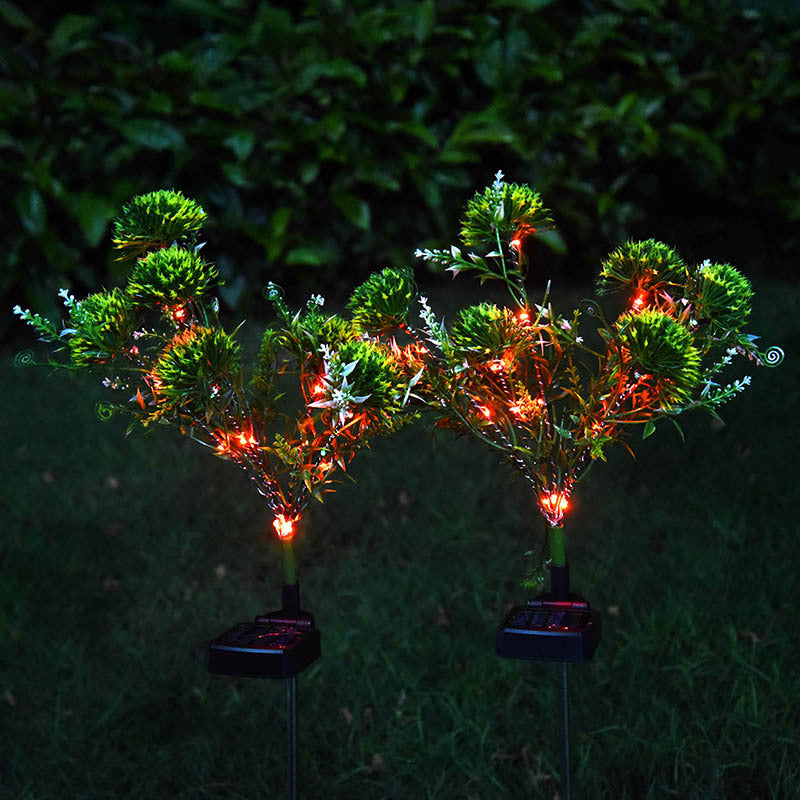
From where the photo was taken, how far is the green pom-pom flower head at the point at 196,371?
5.45 ft

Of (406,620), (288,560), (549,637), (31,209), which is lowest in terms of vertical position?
(406,620)

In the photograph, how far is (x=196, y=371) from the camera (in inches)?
65.5

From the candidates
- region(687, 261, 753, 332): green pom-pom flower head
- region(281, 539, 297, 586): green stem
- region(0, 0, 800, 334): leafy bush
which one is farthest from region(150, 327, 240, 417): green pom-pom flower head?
region(0, 0, 800, 334): leafy bush

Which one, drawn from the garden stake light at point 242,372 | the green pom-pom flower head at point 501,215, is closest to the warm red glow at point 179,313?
the garden stake light at point 242,372

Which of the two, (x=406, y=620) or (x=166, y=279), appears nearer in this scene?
(x=166, y=279)

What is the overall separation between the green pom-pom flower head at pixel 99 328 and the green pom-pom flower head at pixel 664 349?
888 millimetres

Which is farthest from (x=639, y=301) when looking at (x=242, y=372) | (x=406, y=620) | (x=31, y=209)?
(x=31, y=209)

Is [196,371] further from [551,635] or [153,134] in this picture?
[153,134]

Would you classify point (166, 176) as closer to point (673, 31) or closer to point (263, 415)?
point (673, 31)

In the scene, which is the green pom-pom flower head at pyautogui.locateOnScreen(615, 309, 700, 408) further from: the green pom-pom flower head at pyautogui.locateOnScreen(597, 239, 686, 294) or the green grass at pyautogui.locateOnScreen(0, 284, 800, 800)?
the green grass at pyautogui.locateOnScreen(0, 284, 800, 800)

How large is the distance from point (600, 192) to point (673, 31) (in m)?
1.03

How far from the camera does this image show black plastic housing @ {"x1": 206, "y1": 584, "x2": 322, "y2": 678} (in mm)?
1710

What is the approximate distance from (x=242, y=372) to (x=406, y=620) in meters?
1.71

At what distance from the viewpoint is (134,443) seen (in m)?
4.60
